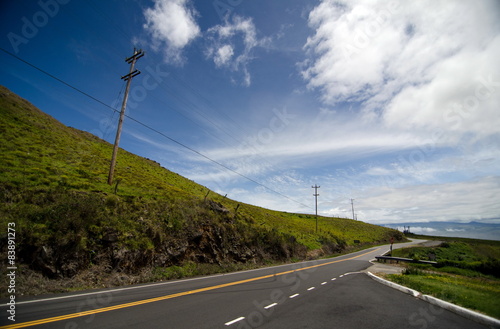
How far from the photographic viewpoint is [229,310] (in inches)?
265

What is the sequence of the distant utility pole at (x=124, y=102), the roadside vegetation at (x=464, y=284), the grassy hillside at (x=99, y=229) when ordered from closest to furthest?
the roadside vegetation at (x=464, y=284), the grassy hillside at (x=99, y=229), the distant utility pole at (x=124, y=102)

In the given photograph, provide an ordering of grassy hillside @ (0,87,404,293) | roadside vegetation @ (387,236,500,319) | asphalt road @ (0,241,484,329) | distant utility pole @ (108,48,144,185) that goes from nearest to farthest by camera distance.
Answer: asphalt road @ (0,241,484,329)
roadside vegetation @ (387,236,500,319)
grassy hillside @ (0,87,404,293)
distant utility pole @ (108,48,144,185)

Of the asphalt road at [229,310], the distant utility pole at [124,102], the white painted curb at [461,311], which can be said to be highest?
the distant utility pole at [124,102]

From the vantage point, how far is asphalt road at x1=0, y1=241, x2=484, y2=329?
18.4 feet

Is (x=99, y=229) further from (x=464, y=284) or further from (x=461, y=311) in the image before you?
(x=464, y=284)

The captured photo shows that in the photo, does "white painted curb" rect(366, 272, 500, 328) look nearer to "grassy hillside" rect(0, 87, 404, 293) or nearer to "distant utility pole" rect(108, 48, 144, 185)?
"grassy hillside" rect(0, 87, 404, 293)

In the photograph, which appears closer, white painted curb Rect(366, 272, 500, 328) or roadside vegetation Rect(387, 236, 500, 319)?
white painted curb Rect(366, 272, 500, 328)

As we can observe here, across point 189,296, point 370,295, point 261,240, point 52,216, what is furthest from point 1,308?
point 261,240

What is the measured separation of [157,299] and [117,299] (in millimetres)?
1357

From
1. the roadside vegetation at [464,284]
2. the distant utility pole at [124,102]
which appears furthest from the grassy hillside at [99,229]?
the roadside vegetation at [464,284]

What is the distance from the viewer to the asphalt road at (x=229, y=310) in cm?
560

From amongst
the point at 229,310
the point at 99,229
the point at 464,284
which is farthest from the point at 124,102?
the point at 464,284

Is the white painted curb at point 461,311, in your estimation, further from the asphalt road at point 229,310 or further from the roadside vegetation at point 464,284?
Answer: the roadside vegetation at point 464,284

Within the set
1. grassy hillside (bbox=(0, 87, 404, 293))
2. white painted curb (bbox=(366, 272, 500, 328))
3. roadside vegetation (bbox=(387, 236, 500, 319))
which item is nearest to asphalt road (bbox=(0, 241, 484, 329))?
white painted curb (bbox=(366, 272, 500, 328))
